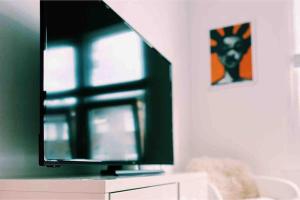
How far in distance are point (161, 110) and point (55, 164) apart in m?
1.10

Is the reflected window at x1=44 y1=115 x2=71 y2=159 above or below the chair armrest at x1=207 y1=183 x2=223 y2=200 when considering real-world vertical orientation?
above

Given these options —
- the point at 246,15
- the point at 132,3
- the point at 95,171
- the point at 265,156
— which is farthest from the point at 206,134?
the point at 95,171

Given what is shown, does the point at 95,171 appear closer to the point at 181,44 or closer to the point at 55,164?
the point at 55,164

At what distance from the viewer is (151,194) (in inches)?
60.7

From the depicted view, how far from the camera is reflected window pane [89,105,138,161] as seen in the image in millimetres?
1618

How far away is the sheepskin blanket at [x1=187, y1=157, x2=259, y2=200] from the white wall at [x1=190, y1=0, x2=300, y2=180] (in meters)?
0.29

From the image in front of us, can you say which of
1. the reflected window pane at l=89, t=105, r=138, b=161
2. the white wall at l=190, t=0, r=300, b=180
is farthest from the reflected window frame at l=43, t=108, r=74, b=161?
the white wall at l=190, t=0, r=300, b=180

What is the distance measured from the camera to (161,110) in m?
2.38

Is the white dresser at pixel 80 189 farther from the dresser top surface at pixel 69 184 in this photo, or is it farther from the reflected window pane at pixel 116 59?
the reflected window pane at pixel 116 59

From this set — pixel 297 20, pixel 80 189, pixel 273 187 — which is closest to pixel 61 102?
pixel 80 189

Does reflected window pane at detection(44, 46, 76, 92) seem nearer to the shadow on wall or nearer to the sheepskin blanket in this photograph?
the shadow on wall

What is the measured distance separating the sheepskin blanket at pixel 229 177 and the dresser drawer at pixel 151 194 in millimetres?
1041

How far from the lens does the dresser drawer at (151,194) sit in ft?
4.28

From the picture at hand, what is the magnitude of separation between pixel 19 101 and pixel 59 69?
255 mm
